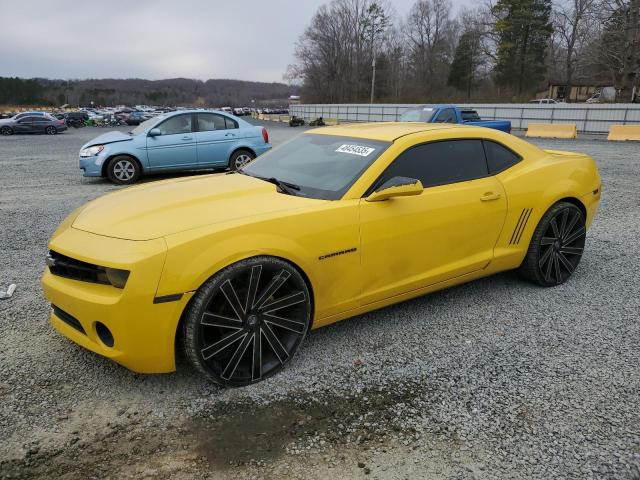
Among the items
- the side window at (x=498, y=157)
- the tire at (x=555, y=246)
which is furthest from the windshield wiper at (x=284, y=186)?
the tire at (x=555, y=246)

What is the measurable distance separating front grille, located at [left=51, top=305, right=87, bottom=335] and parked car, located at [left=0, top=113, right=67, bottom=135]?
30.9m

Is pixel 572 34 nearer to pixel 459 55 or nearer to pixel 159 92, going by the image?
pixel 459 55

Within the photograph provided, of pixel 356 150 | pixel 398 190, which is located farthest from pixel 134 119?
pixel 398 190

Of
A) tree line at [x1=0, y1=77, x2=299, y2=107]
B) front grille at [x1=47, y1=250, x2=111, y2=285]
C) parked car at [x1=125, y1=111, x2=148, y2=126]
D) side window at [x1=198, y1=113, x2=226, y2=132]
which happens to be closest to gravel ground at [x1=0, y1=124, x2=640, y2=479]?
front grille at [x1=47, y1=250, x2=111, y2=285]

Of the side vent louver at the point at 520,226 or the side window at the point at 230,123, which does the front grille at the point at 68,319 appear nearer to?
the side vent louver at the point at 520,226

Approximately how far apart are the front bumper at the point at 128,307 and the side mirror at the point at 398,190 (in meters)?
1.39

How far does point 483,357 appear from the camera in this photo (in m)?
3.29

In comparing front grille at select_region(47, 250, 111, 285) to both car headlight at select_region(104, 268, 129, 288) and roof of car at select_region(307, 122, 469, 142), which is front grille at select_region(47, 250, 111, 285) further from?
roof of car at select_region(307, 122, 469, 142)

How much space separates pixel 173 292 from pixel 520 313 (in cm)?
277

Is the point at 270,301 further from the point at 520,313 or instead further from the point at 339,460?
the point at 520,313

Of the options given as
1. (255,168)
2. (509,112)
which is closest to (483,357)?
(255,168)

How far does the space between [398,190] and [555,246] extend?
2.05 metres

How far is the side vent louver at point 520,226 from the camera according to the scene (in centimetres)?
Result: 408

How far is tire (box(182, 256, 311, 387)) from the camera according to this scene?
2.71 m
